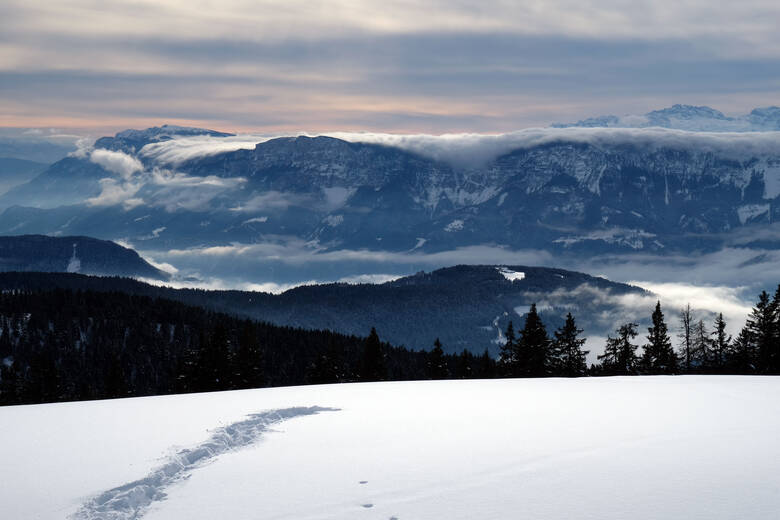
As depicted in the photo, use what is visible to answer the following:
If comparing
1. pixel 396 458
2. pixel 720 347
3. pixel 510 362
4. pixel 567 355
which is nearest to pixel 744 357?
pixel 720 347

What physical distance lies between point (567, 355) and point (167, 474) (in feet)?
188

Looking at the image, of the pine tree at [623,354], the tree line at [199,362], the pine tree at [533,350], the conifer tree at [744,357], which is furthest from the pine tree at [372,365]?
the conifer tree at [744,357]

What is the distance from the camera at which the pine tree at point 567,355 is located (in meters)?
66.7

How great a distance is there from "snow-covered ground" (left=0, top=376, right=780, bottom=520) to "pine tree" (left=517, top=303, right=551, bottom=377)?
38847mm

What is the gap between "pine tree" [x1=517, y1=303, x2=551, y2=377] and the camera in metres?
67.3

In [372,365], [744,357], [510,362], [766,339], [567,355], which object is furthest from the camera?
[510,362]

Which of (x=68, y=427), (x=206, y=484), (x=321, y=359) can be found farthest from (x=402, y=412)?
(x=321, y=359)

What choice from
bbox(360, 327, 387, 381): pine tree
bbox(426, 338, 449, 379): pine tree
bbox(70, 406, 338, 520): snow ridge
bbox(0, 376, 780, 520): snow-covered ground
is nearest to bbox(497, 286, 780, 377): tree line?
bbox(426, 338, 449, 379): pine tree

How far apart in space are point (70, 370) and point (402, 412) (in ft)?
588

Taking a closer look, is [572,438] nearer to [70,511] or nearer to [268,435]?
[268,435]

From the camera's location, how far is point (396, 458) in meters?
18.1

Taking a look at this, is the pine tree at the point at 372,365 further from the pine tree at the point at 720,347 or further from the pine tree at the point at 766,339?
the pine tree at the point at 766,339

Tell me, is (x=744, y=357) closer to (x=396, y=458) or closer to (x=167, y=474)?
(x=396, y=458)

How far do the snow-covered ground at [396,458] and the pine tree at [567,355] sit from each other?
38.4m
